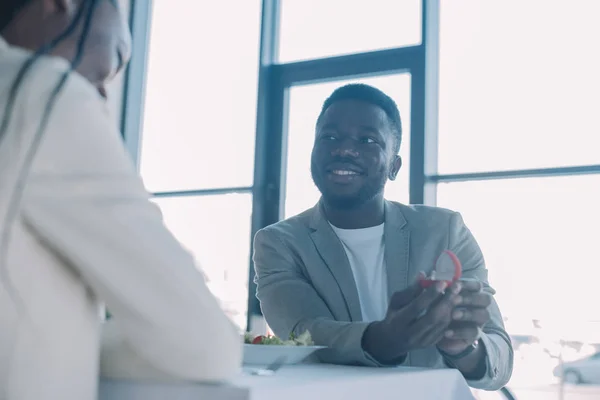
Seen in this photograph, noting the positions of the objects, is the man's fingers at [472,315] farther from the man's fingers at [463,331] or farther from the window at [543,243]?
the window at [543,243]

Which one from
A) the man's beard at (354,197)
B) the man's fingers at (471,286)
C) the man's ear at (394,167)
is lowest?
the man's fingers at (471,286)

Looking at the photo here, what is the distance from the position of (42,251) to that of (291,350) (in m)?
0.60

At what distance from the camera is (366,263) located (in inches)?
81.7

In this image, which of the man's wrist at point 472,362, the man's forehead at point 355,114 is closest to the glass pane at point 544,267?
the man's forehead at point 355,114

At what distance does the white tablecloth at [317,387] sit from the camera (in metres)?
0.79

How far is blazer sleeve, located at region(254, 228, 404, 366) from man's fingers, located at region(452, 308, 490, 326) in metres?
0.19

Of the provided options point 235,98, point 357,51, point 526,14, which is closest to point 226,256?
point 235,98

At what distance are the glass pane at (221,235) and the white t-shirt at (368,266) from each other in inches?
80.1

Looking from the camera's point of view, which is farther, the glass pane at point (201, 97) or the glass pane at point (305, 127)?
the glass pane at point (201, 97)

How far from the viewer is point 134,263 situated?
723 mm

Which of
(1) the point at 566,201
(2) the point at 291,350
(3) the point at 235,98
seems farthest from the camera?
(3) the point at 235,98

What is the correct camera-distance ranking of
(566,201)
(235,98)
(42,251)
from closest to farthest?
(42,251) < (566,201) < (235,98)

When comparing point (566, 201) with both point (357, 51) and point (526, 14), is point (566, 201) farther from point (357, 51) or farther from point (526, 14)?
point (357, 51)

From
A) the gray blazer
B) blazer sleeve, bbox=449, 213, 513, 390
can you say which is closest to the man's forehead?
the gray blazer
